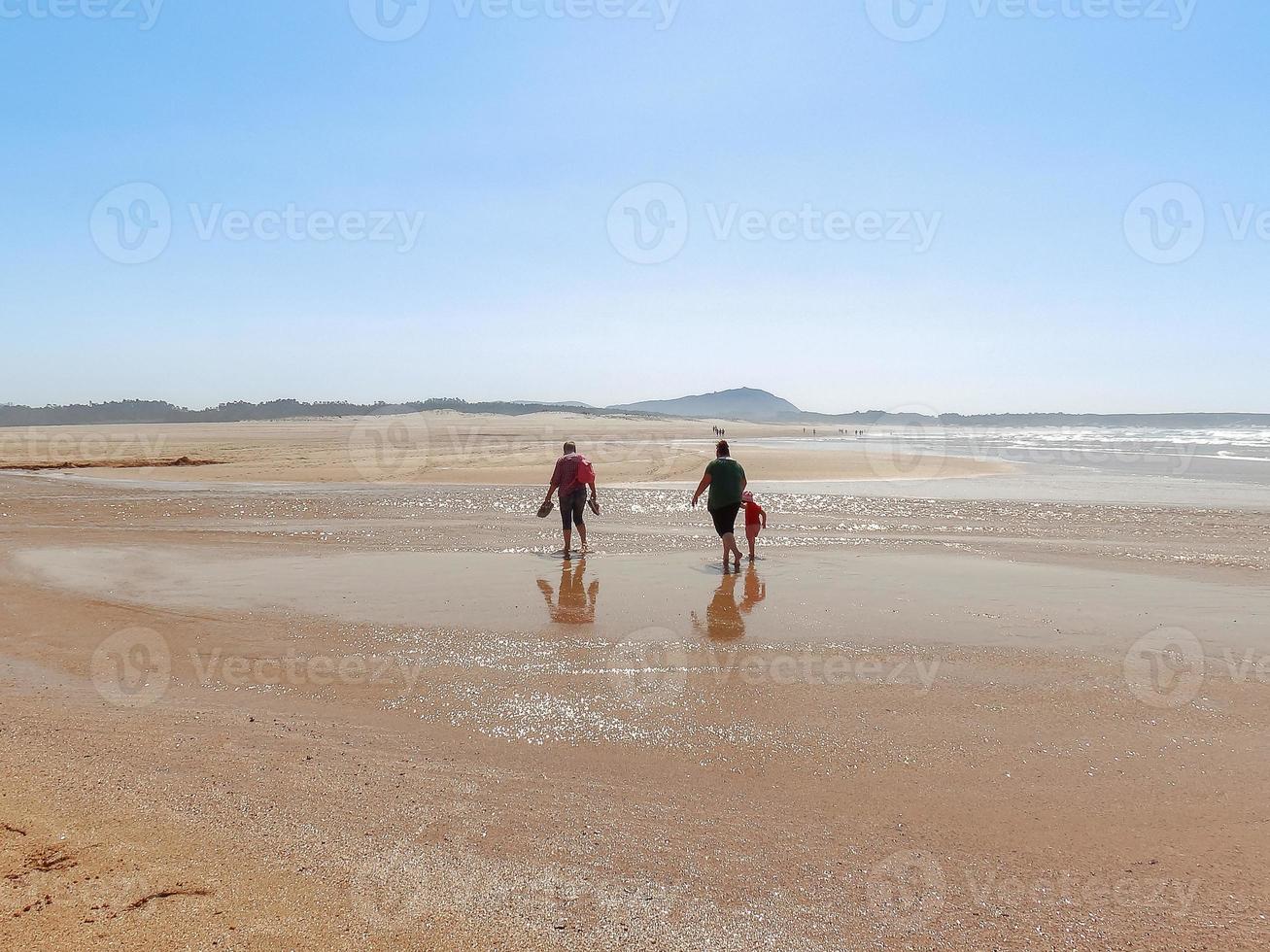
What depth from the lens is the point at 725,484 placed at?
1147 cm

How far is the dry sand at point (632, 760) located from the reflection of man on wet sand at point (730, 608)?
8 cm

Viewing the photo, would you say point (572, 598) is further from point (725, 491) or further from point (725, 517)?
point (725, 491)

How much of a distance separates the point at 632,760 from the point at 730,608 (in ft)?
Result: 13.1

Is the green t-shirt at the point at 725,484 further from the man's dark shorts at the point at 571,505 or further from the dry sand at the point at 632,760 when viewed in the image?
the man's dark shorts at the point at 571,505

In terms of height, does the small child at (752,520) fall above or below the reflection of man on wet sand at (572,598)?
above

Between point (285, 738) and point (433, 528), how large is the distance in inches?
389

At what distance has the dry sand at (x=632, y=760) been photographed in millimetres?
3174

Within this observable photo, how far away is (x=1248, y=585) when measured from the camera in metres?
9.62

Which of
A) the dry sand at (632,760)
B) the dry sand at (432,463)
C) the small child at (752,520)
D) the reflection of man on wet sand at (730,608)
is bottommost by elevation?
the dry sand at (632,760)

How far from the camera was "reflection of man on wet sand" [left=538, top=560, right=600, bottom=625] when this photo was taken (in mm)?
7945

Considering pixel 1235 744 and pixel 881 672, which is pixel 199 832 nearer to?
pixel 881 672

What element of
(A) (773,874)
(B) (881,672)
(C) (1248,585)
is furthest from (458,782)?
(C) (1248,585)

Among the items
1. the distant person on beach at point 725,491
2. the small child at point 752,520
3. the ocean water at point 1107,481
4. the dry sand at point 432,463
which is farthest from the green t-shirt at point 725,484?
the dry sand at point 432,463

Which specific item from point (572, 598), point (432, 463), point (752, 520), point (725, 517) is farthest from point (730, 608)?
point (432, 463)
